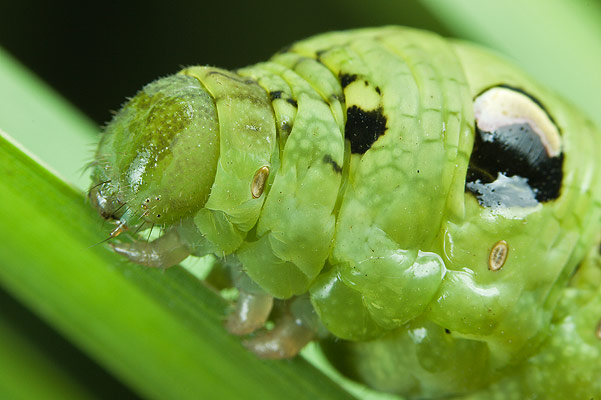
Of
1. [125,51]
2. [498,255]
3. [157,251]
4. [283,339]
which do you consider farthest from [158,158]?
[125,51]

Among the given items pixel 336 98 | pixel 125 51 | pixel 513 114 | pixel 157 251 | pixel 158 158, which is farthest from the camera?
pixel 125 51

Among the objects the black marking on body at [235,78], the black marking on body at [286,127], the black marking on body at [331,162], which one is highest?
the black marking on body at [235,78]

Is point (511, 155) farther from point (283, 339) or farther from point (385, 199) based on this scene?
point (283, 339)

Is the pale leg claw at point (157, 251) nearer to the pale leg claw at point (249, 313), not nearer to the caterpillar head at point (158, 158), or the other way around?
the caterpillar head at point (158, 158)

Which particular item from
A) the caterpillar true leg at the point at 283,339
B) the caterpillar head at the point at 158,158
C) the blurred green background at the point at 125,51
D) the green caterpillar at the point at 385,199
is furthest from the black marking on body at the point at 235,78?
the caterpillar true leg at the point at 283,339

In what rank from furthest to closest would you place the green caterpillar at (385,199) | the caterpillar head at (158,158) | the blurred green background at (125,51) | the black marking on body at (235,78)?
the blurred green background at (125,51) < the black marking on body at (235,78) < the green caterpillar at (385,199) < the caterpillar head at (158,158)

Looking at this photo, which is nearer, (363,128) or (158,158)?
(158,158)

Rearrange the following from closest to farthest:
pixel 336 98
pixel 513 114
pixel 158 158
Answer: pixel 158 158
pixel 336 98
pixel 513 114
